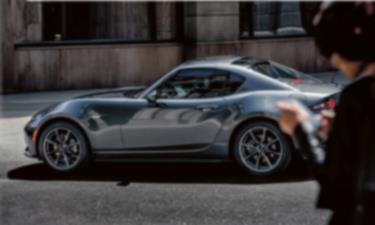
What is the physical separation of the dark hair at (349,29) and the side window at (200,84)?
634cm

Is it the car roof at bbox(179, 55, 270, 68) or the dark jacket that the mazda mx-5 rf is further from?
the dark jacket

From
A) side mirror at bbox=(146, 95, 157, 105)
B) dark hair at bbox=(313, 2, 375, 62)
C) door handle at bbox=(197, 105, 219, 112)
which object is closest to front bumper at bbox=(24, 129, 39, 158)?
side mirror at bbox=(146, 95, 157, 105)

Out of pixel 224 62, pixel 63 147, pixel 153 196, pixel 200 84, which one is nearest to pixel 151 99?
pixel 200 84

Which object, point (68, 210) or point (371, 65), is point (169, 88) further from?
point (371, 65)

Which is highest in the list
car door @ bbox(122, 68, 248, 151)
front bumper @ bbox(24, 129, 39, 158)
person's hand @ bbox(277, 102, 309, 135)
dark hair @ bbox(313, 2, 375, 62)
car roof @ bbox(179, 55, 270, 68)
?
dark hair @ bbox(313, 2, 375, 62)

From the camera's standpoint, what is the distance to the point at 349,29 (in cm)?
251

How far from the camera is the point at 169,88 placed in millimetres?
9133

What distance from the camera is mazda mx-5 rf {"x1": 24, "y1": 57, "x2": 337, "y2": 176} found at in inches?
344

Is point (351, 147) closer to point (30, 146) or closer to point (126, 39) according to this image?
point (30, 146)

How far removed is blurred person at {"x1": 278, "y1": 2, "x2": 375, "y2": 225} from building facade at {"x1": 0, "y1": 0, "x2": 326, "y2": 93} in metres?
17.5

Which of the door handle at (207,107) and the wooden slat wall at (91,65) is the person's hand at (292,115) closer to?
the door handle at (207,107)

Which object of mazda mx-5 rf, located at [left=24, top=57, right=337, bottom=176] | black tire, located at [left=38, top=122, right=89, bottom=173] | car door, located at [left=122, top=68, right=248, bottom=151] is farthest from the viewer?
black tire, located at [left=38, top=122, right=89, bottom=173]

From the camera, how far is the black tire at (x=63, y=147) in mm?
9305

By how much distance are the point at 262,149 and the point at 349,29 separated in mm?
6234
